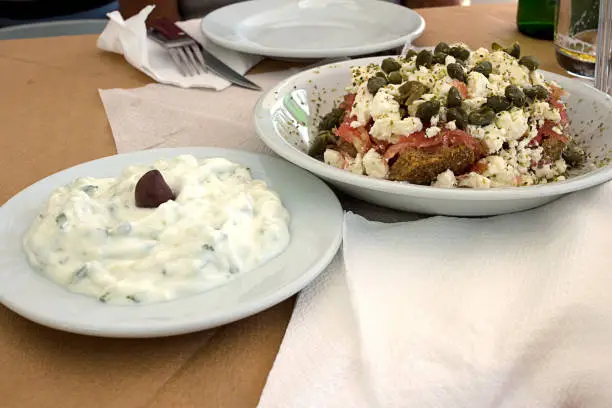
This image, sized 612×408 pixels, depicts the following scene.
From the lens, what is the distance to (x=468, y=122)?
828 mm

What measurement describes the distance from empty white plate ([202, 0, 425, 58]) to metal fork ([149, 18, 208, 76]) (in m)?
0.05

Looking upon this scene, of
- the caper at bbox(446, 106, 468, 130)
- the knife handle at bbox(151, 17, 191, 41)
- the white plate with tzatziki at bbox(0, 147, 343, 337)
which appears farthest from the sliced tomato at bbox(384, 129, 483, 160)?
the knife handle at bbox(151, 17, 191, 41)

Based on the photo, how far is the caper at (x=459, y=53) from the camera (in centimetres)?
94

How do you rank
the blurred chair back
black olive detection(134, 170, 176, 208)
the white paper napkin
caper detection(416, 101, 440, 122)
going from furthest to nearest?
1. the blurred chair back
2. the white paper napkin
3. caper detection(416, 101, 440, 122)
4. black olive detection(134, 170, 176, 208)

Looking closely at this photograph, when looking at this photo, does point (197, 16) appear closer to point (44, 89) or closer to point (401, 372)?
point (44, 89)

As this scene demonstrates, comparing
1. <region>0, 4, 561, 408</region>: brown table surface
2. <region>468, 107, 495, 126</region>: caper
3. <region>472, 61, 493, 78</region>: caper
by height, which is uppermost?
<region>472, 61, 493, 78</region>: caper

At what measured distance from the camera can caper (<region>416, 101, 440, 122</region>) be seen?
0.81 metres

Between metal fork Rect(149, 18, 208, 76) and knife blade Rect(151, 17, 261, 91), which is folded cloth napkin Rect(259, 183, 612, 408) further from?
metal fork Rect(149, 18, 208, 76)

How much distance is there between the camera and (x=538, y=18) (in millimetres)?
1643

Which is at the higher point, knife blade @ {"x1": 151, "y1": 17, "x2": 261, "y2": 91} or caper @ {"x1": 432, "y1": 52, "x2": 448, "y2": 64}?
caper @ {"x1": 432, "y1": 52, "x2": 448, "y2": 64}

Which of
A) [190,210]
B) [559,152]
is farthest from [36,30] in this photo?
[559,152]

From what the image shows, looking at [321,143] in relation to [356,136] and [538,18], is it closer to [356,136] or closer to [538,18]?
[356,136]

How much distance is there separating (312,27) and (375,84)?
87 cm

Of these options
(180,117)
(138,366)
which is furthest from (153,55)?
(138,366)
